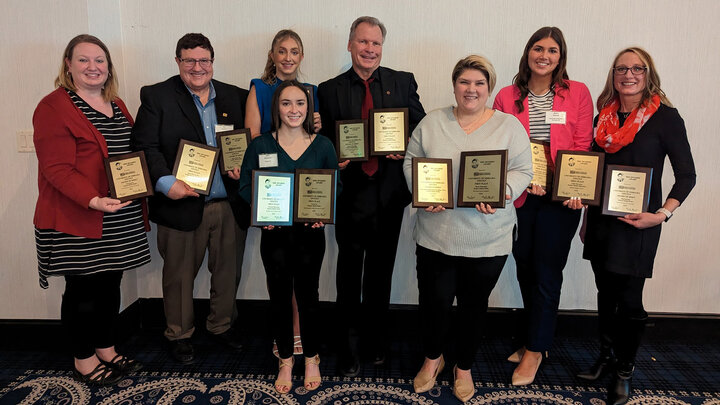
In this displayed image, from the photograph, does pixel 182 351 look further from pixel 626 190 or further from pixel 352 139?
pixel 626 190

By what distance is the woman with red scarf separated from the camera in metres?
2.09

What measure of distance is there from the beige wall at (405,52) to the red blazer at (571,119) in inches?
28.0

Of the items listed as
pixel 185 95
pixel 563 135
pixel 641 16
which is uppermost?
pixel 641 16

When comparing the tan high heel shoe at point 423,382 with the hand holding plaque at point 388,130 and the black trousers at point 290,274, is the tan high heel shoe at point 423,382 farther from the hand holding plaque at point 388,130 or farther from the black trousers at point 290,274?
the hand holding plaque at point 388,130

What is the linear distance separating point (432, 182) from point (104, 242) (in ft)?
5.73

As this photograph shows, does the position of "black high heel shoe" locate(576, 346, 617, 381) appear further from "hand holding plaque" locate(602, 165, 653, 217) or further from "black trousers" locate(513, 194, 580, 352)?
"hand holding plaque" locate(602, 165, 653, 217)

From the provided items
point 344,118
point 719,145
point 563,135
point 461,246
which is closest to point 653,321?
point 719,145

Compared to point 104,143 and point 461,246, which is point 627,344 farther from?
point 104,143

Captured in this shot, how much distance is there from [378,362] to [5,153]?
8.74 ft

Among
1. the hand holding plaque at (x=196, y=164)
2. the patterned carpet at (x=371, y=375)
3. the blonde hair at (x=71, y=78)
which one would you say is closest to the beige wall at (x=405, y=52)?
the patterned carpet at (x=371, y=375)

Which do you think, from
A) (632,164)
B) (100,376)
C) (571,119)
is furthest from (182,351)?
(632,164)

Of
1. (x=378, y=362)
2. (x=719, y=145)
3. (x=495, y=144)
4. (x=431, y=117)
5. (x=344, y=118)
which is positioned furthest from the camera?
(x=719, y=145)

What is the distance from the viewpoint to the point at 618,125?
216cm

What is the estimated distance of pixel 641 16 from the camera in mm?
2779
